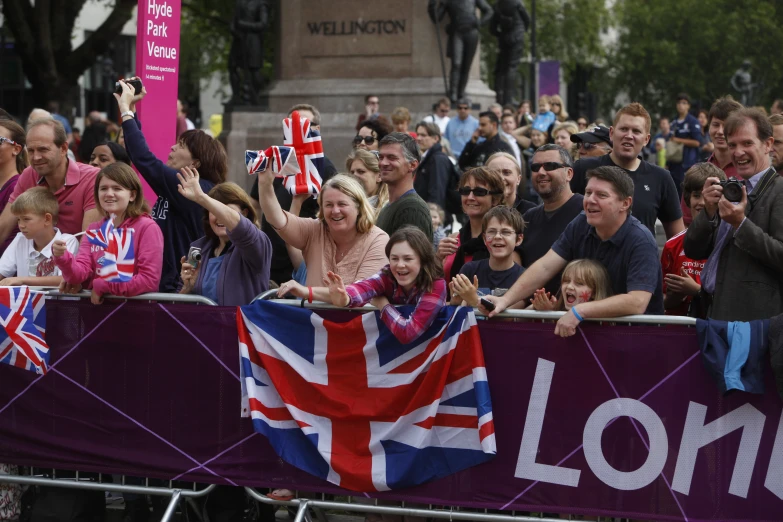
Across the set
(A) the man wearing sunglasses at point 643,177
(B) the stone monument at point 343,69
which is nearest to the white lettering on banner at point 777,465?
(A) the man wearing sunglasses at point 643,177

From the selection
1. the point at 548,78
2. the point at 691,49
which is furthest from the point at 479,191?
the point at 691,49

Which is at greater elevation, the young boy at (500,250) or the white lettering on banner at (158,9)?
the white lettering on banner at (158,9)

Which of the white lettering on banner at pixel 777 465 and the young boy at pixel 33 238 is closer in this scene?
the white lettering on banner at pixel 777 465

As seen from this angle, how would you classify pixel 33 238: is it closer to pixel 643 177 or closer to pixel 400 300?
pixel 400 300

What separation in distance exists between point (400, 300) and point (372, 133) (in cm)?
454

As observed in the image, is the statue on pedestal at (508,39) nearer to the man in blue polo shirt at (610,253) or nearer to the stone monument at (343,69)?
the stone monument at (343,69)

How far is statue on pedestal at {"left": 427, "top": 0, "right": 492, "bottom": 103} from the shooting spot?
63.5 feet

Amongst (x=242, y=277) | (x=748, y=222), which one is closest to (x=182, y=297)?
(x=242, y=277)

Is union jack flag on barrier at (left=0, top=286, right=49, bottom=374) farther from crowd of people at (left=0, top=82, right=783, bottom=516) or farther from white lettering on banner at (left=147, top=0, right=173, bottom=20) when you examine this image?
white lettering on banner at (left=147, top=0, right=173, bottom=20)

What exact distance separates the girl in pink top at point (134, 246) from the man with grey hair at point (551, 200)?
85.0 inches

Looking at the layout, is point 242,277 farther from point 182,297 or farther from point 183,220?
point 183,220

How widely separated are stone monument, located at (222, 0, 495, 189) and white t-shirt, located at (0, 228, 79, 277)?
11.8 m

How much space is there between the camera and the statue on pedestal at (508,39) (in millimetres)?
22047

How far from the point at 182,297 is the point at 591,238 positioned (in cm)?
217
